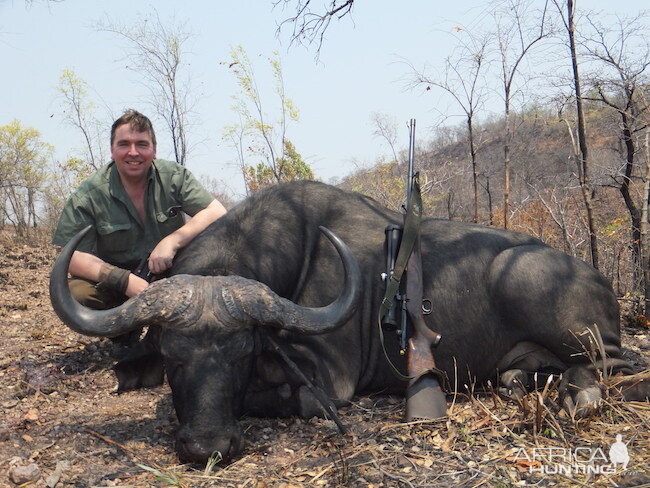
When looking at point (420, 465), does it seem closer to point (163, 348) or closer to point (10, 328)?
point (163, 348)

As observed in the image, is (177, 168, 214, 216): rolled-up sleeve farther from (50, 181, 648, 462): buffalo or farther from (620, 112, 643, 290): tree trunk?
(620, 112, 643, 290): tree trunk

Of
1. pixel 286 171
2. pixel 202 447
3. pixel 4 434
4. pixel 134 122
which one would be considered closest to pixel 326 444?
pixel 202 447

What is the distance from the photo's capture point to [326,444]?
3.15 meters

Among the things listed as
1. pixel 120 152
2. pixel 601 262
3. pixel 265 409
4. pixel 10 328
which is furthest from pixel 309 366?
pixel 601 262

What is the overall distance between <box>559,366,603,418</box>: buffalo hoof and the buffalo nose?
200cm

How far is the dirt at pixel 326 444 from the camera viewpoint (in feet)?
8.84

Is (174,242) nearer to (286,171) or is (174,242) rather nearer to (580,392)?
(580,392)

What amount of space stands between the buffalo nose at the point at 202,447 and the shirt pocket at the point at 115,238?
260cm

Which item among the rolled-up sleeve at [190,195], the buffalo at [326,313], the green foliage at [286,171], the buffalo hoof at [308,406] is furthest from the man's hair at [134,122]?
the green foliage at [286,171]

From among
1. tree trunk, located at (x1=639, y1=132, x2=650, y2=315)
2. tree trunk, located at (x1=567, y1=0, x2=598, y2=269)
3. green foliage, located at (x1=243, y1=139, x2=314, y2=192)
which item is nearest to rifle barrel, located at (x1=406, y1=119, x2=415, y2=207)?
tree trunk, located at (x1=567, y1=0, x2=598, y2=269)

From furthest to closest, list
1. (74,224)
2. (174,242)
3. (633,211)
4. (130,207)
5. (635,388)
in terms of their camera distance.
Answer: (633,211), (130,207), (74,224), (174,242), (635,388)

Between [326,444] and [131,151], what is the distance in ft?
10.1

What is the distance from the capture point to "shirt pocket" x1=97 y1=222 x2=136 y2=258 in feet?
16.1

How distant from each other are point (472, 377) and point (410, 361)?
0.83 metres
